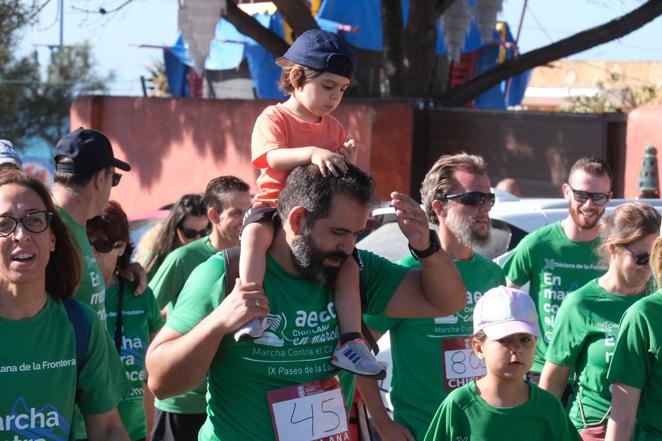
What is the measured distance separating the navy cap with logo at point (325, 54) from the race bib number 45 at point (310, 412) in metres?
1.20

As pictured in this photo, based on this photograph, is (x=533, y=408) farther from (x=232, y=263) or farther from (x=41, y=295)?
(x=41, y=295)

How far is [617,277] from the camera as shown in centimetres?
597

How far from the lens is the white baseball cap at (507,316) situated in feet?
15.2

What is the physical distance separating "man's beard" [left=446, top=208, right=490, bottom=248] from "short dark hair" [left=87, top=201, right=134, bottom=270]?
66.9 inches

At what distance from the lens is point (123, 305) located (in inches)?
253

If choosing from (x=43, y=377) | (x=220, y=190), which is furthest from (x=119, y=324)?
(x=43, y=377)

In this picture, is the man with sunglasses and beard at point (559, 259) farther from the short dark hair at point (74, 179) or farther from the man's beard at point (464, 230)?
the short dark hair at point (74, 179)

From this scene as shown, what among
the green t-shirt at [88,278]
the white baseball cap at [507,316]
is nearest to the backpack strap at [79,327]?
the green t-shirt at [88,278]

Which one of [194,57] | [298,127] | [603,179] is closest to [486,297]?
[298,127]

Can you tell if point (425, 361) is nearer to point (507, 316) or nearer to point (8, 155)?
point (507, 316)

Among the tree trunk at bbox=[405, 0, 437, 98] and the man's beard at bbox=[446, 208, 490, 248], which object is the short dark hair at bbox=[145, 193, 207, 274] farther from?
the tree trunk at bbox=[405, 0, 437, 98]

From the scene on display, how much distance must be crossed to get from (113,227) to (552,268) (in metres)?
2.57

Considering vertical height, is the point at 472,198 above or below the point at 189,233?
above

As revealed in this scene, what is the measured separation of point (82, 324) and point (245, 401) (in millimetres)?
589
